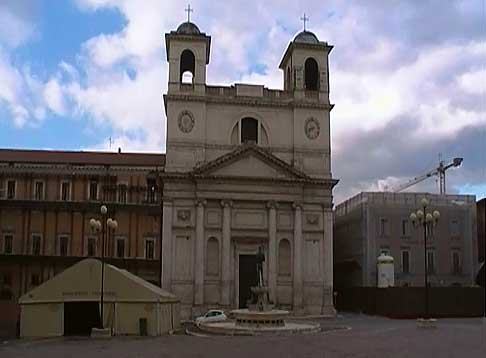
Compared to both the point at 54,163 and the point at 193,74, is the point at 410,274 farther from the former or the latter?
the point at 54,163

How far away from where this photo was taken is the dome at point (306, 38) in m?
59.6

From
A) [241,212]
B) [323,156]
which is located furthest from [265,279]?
[323,156]

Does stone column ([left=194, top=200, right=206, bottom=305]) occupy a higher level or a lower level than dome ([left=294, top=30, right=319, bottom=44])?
lower

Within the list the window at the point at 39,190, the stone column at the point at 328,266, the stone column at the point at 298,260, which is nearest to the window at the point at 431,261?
the stone column at the point at 328,266

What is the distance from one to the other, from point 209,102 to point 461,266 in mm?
26862

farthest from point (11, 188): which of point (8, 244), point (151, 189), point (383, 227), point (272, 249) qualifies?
point (383, 227)

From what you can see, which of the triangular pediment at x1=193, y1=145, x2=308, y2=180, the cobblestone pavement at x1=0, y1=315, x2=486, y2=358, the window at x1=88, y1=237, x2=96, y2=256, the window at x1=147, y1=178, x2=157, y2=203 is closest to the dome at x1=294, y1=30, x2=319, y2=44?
the triangular pediment at x1=193, y1=145, x2=308, y2=180

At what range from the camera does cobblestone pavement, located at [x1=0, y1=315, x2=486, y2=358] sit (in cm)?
2292

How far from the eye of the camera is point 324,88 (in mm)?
58688

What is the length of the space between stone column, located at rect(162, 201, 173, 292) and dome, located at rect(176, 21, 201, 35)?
13994 mm

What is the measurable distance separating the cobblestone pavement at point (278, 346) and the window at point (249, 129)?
27.9 meters

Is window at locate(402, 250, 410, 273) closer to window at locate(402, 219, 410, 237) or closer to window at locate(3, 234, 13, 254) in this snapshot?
window at locate(402, 219, 410, 237)

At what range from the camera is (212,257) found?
54750mm

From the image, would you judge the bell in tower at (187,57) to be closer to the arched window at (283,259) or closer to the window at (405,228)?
the arched window at (283,259)
